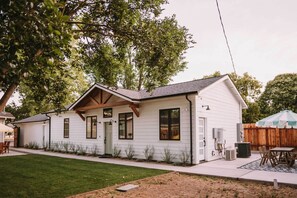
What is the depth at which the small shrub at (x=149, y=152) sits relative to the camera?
1319 cm

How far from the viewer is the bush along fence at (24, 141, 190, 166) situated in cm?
1193

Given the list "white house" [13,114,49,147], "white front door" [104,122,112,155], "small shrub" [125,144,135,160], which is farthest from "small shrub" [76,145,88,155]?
"white house" [13,114,49,147]

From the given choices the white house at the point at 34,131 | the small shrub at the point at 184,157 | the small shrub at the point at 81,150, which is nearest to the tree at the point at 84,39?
the small shrub at the point at 184,157

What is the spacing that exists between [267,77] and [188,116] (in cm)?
2428

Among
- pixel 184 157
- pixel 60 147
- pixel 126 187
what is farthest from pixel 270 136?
pixel 60 147

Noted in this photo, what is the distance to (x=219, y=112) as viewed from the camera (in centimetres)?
1449

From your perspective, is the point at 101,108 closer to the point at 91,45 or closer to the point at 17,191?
the point at 91,45

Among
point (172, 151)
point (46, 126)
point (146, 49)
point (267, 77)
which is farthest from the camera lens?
point (267, 77)

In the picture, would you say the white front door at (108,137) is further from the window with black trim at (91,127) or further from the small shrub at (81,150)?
the small shrub at (81,150)

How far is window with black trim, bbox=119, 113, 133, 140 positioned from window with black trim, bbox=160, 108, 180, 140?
238 centimetres

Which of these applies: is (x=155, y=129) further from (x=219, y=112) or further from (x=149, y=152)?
(x=219, y=112)

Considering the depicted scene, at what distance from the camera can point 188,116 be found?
470 inches

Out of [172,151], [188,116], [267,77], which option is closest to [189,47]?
[188,116]

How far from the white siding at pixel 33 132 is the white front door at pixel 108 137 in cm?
876
